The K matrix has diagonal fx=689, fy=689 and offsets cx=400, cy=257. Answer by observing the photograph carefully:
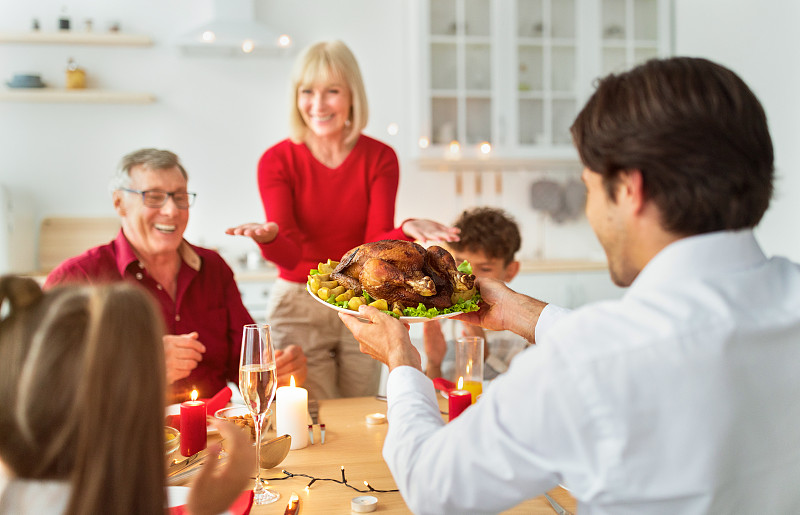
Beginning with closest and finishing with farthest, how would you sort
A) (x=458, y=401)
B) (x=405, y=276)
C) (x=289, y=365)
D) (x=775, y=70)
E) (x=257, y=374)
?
(x=257, y=374)
(x=458, y=401)
(x=405, y=276)
(x=289, y=365)
(x=775, y=70)

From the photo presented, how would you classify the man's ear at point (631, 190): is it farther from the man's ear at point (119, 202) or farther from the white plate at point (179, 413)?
the man's ear at point (119, 202)

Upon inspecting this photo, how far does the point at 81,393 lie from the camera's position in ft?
2.33

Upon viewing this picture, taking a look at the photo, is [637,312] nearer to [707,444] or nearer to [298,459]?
[707,444]

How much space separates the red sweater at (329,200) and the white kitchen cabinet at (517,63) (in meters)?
1.56

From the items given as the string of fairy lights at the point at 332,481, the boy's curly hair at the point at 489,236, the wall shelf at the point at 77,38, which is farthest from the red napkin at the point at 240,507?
the wall shelf at the point at 77,38

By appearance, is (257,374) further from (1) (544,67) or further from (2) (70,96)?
(1) (544,67)

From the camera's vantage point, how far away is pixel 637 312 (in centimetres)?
83

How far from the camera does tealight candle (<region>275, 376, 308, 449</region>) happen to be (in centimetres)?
145

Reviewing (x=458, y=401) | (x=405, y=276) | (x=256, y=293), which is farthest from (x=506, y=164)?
(x=458, y=401)

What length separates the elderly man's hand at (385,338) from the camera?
1208 millimetres

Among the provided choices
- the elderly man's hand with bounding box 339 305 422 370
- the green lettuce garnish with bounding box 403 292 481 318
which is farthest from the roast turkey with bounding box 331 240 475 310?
the elderly man's hand with bounding box 339 305 422 370

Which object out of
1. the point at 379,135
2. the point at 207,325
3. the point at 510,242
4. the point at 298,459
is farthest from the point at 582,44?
the point at 298,459

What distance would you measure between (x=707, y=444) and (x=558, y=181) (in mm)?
3909

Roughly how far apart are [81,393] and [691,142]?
2.54 ft
